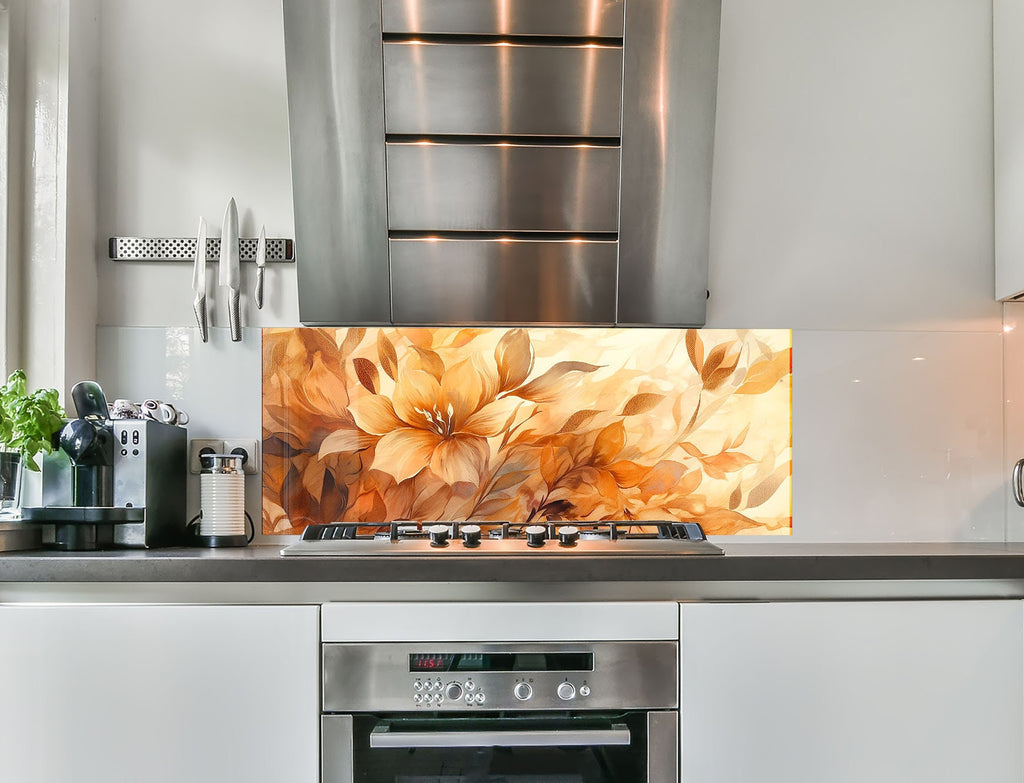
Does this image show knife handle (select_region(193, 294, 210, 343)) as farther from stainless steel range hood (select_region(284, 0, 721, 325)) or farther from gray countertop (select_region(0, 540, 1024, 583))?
gray countertop (select_region(0, 540, 1024, 583))

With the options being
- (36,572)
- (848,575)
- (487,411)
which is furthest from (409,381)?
(848,575)

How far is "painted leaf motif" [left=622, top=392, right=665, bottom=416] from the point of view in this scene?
208cm

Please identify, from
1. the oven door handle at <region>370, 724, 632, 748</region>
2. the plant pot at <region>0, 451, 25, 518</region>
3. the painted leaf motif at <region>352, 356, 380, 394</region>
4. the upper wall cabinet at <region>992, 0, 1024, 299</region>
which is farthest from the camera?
the painted leaf motif at <region>352, 356, 380, 394</region>

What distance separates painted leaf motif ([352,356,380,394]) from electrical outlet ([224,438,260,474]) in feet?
0.98

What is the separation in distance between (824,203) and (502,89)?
86 cm

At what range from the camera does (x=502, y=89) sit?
1.83 meters

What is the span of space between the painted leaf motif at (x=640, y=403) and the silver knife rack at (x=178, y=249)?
907 millimetres

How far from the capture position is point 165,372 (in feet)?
6.66

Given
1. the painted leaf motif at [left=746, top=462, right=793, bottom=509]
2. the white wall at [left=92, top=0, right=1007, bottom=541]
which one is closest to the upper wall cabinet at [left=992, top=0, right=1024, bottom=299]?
the white wall at [left=92, top=0, right=1007, bottom=541]

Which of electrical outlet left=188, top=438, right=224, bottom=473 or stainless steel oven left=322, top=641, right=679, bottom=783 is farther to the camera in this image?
electrical outlet left=188, top=438, right=224, bottom=473

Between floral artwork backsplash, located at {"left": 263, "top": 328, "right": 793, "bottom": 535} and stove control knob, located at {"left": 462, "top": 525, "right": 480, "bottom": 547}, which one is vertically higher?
floral artwork backsplash, located at {"left": 263, "top": 328, "right": 793, "bottom": 535}

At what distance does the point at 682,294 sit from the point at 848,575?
0.73 m

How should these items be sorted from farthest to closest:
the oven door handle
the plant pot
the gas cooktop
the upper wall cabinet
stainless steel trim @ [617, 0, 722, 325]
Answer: the upper wall cabinet, stainless steel trim @ [617, 0, 722, 325], the plant pot, the gas cooktop, the oven door handle

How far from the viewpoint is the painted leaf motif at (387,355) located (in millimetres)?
2072
